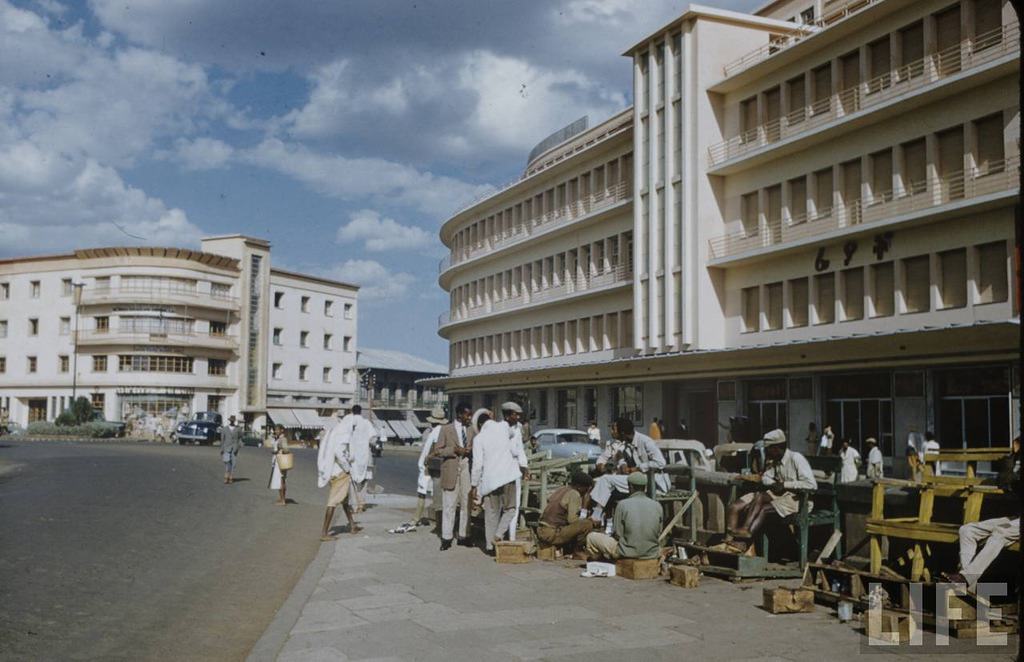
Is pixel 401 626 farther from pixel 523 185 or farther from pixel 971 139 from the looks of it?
pixel 523 185

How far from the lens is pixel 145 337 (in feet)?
236

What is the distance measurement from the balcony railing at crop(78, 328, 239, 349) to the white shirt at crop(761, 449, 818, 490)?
69043mm

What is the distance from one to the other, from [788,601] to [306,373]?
82.0 m

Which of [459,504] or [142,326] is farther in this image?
[142,326]

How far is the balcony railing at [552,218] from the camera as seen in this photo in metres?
43.7

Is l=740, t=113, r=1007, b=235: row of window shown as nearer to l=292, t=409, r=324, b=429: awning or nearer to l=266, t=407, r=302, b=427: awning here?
l=266, t=407, r=302, b=427: awning

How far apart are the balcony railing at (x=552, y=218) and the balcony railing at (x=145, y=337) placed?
23.8 m

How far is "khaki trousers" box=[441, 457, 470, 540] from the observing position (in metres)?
12.3

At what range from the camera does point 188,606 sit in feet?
28.2

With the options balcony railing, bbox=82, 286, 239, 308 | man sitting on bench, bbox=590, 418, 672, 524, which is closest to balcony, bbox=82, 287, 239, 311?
balcony railing, bbox=82, 286, 239, 308

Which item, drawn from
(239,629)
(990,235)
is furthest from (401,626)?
(990,235)

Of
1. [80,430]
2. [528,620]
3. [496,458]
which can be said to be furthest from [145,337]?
[528,620]

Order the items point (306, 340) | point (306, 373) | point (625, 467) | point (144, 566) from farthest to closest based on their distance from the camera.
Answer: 1. point (306, 340)
2. point (306, 373)
3. point (625, 467)
4. point (144, 566)

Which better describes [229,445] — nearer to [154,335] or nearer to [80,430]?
[80,430]
